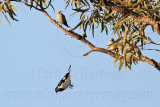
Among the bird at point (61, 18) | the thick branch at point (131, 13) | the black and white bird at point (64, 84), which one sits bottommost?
the black and white bird at point (64, 84)

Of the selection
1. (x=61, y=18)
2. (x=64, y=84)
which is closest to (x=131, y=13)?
(x=61, y=18)

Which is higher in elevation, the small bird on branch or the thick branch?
the small bird on branch

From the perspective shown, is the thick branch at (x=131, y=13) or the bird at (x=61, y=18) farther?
the bird at (x=61, y=18)

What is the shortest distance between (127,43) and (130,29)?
0.30 metres

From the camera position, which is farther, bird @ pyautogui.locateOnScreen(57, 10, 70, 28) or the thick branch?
bird @ pyautogui.locateOnScreen(57, 10, 70, 28)

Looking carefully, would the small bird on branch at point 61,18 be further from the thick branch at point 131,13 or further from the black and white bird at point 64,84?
the thick branch at point 131,13

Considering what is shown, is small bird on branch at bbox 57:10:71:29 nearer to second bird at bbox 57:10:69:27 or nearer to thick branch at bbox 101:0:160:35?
second bird at bbox 57:10:69:27

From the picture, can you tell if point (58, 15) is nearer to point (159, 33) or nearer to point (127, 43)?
point (127, 43)

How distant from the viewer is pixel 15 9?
25.0ft

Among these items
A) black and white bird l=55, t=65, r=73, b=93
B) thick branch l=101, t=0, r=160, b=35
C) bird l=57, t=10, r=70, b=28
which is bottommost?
black and white bird l=55, t=65, r=73, b=93

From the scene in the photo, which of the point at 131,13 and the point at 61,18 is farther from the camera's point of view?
the point at 61,18

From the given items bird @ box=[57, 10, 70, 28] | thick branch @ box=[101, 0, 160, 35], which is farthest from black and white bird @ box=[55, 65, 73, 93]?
thick branch @ box=[101, 0, 160, 35]

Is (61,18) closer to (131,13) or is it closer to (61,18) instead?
(61,18)

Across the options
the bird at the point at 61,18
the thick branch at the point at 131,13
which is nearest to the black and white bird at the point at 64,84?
the bird at the point at 61,18
